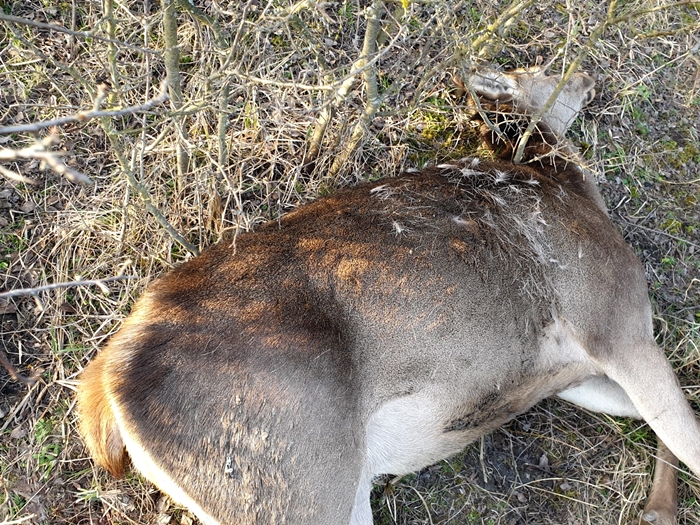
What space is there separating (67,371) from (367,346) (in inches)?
73.2

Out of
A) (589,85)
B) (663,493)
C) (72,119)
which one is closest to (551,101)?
(589,85)

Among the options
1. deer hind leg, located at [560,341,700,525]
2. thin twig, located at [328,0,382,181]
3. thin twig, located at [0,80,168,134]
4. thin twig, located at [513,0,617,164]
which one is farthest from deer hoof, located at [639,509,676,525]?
thin twig, located at [0,80,168,134]

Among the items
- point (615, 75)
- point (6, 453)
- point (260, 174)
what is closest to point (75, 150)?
point (260, 174)

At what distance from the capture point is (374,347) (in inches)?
115

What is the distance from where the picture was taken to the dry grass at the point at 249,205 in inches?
139

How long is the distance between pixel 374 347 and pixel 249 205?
58.2 inches

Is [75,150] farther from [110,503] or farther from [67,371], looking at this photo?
[110,503]

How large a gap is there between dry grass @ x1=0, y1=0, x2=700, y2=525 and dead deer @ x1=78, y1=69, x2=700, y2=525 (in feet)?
1.61

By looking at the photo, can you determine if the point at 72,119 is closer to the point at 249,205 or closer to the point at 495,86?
the point at 249,205

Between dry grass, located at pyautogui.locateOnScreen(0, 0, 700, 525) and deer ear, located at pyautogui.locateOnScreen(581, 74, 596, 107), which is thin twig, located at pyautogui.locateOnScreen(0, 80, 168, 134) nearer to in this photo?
dry grass, located at pyautogui.locateOnScreen(0, 0, 700, 525)

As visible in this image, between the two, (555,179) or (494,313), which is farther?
(555,179)

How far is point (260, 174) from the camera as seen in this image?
13.1 feet

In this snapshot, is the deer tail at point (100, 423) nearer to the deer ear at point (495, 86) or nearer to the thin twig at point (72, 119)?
the thin twig at point (72, 119)

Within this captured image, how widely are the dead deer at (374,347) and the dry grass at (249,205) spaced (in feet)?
1.61
